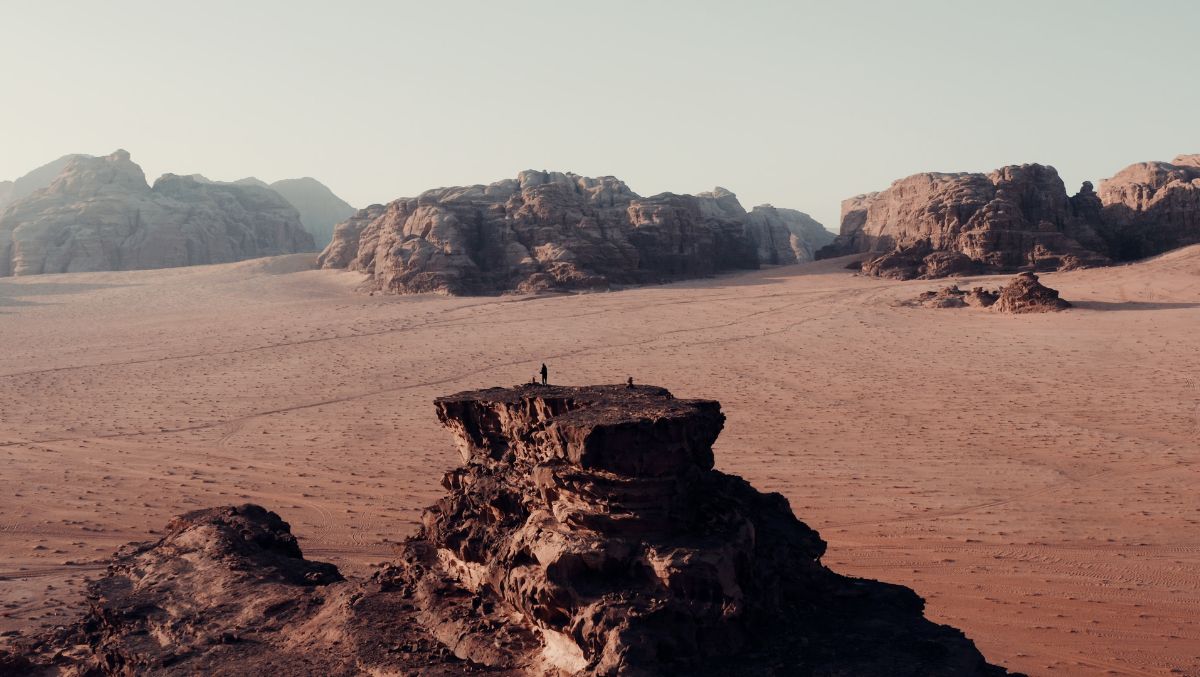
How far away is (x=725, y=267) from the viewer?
5191 cm

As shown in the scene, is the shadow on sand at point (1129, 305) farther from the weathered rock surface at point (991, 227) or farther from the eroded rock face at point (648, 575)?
the eroded rock face at point (648, 575)

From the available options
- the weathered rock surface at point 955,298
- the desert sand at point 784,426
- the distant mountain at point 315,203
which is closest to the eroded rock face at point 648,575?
the desert sand at point 784,426

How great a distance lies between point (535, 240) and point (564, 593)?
3941 cm

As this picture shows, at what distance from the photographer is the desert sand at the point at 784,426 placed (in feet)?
35.4

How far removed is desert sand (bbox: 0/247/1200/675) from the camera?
10805 millimetres

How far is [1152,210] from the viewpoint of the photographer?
40688 millimetres

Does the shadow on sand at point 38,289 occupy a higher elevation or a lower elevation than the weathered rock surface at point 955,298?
higher

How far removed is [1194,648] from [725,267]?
43.6 meters

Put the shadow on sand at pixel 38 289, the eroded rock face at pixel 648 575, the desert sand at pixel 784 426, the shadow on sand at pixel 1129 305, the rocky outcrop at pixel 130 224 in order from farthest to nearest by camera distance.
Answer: the rocky outcrop at pixel 130 224
the shadow on sand at pixel 38 289
the shadow on sand at pixel 1129 305
the desert sand at pixel 784 426
the eroded rock face at pixel 648 575

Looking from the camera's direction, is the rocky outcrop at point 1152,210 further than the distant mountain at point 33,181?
No

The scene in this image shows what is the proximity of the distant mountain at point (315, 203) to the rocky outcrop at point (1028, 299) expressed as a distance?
80.7m

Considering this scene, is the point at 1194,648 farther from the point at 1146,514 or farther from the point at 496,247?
the point at 496,247

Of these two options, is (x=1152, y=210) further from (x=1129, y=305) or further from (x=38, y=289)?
(x=38, y=289)

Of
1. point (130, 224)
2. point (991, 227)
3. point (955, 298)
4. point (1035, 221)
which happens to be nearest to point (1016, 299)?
point (955, 298)
